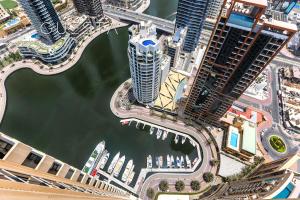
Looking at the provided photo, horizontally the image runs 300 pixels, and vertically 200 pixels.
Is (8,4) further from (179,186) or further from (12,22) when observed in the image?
(179,186)

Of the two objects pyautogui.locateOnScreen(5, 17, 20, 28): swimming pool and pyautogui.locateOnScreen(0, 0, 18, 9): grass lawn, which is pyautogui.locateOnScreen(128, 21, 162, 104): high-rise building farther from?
pyautogui.locateOnScreen(0, 0, 18, 9): grass lawn

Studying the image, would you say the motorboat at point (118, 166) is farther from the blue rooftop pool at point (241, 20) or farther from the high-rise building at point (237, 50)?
the blue rooftop pool at point (241, 20)

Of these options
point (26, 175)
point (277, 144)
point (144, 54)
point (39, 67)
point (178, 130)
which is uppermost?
point (39, 67)

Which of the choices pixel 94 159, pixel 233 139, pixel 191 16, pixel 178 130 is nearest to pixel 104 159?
pixel 94 159

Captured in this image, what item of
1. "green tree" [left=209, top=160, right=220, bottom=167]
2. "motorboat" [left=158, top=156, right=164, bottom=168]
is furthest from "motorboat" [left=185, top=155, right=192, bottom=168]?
"motorboat" [left=158, top=156, right=164, bottom=168]

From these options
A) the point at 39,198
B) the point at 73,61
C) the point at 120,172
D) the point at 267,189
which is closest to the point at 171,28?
the point at 73,61

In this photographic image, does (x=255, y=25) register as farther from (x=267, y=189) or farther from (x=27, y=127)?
(x=27, y=127)
